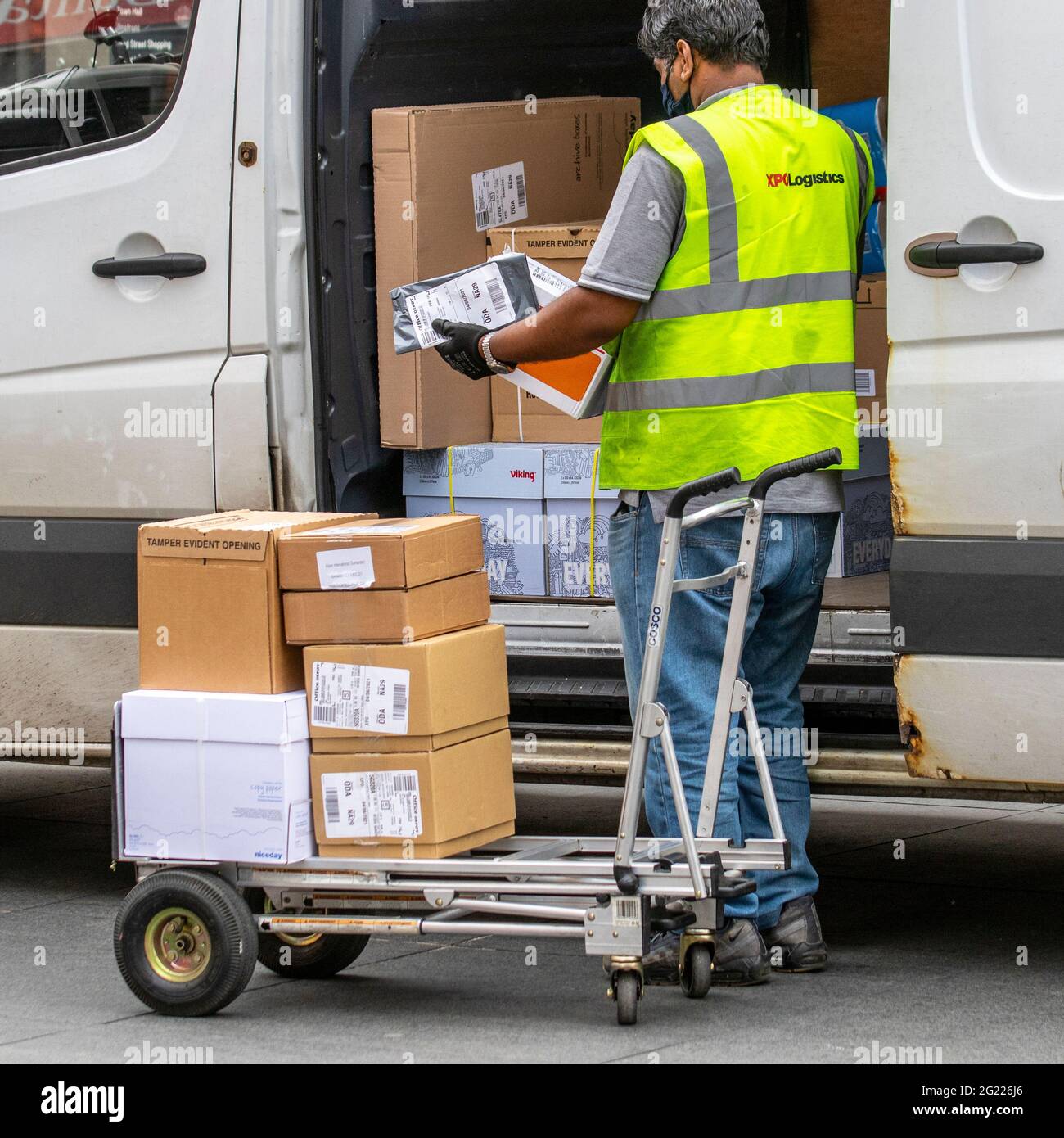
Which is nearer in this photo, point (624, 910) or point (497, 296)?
point (624, 910)

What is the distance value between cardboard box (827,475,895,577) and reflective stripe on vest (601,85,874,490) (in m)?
0.91

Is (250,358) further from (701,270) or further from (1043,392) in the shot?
(1043,392)

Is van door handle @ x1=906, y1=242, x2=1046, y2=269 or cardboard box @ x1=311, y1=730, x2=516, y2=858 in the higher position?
van door handle @ x1=906, y1=242, x2=1046, y2=269

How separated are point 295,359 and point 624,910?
1.45 m

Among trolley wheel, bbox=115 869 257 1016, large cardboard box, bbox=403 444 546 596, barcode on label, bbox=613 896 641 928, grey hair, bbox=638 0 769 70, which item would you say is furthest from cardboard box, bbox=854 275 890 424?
trolley wheel, bbox=115 869 257 1016

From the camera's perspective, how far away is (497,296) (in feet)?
12.3

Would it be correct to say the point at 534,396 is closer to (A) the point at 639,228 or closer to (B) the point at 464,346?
(B) the point at 464,346

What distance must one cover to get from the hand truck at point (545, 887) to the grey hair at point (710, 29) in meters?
0.83

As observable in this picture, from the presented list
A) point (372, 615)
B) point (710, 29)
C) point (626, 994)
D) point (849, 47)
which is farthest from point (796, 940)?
point (849, 47)

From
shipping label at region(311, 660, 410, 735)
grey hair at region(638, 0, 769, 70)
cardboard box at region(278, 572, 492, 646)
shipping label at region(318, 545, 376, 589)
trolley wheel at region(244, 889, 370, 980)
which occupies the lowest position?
trolley wheel at region(244, 889, 370, 980)

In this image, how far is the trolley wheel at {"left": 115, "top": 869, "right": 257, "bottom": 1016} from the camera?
3.56m

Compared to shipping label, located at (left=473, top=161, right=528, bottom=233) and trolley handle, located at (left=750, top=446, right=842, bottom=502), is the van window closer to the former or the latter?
shipping label, located at (left=473, top=161, right=528, bottom=233)

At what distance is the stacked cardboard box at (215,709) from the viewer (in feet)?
11.6

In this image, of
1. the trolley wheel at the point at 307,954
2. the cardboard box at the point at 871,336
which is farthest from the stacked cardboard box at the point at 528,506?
the trolley wheel at the point at 307,954
